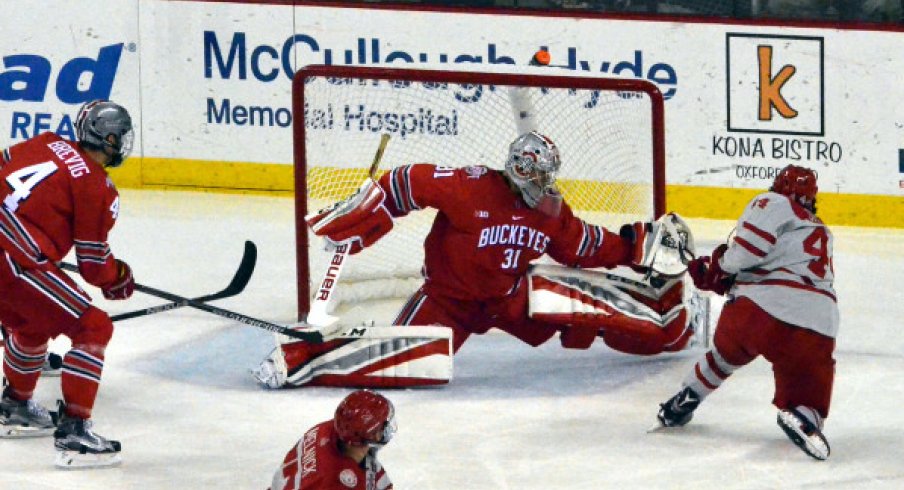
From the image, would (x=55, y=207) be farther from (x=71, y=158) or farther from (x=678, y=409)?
(x=678, y=409)

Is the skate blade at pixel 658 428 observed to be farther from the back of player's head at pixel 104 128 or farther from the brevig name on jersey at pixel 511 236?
the back of player's head at pixel 104 128

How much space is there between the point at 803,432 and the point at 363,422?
5.42 feet

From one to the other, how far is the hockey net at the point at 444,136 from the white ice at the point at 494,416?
16.6 inches

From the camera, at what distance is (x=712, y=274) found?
5625 mm

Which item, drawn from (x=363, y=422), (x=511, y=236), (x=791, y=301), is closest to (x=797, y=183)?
(x=791, y=301)

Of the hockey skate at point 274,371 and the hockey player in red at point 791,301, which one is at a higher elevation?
the hockey player in red at point 791,301

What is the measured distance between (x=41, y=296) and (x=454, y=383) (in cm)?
148

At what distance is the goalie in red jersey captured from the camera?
20.1 ft

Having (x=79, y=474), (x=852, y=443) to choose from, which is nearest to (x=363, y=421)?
(x=79, y=474)

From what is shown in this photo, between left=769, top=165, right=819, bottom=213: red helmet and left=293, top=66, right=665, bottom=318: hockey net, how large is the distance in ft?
4.29

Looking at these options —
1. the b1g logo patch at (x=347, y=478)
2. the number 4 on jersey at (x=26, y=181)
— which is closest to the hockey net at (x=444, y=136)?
the number 4 on jersey at (x=26, y=181)

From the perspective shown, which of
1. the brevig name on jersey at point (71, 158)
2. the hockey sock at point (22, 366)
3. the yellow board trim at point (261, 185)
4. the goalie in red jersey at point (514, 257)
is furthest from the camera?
the yellow board trim at point (261, 185)

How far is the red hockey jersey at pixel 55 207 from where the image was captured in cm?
525

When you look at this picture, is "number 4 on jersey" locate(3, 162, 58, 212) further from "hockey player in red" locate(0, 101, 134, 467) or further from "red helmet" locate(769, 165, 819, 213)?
A: "red helmet" locate(769, 165, 819, 213)
